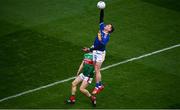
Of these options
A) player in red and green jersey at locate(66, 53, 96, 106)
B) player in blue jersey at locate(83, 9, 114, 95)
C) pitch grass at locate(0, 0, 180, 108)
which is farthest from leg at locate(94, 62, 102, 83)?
pitch grass at locate(0, 0, 180, 108)

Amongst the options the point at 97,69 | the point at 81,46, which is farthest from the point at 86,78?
the point at 81,46

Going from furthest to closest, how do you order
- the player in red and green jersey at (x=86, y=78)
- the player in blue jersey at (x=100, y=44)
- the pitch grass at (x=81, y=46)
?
the pitch grass at (x=81, y=46), the player in blue jersey at (x=100, y=44), the player in red and green jersey at (x=86, y=78)

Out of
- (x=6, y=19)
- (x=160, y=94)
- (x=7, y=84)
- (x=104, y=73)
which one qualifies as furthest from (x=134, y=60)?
(x=6, y=19)

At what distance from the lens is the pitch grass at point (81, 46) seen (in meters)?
17.7

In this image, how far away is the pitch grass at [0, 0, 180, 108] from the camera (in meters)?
17.7

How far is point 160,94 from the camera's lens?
17859 millimetres

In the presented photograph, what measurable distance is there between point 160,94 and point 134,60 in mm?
2880

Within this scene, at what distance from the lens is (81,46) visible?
21391 millimetres

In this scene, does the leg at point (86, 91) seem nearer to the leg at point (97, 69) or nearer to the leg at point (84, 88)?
the leg at point (84, 88)

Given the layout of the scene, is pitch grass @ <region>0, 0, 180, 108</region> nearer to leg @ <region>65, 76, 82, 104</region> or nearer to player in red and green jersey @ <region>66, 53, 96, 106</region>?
leg @ <region>65, 76, 82, 104</region>

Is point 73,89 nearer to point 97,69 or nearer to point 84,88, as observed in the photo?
point 84,88

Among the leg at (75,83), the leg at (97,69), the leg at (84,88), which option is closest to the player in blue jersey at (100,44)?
the leg at (97,69)

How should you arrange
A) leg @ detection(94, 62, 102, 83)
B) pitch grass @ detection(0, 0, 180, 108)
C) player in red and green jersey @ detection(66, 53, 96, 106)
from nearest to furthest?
1. player in red and green jersey @ detection(66, 53, 96, 106)
2. leg @ detection(94, 62, 102, 83)
3. pitch grass @ detection(0, 0, 180, 108)

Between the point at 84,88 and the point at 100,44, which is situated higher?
the point at 100,44
